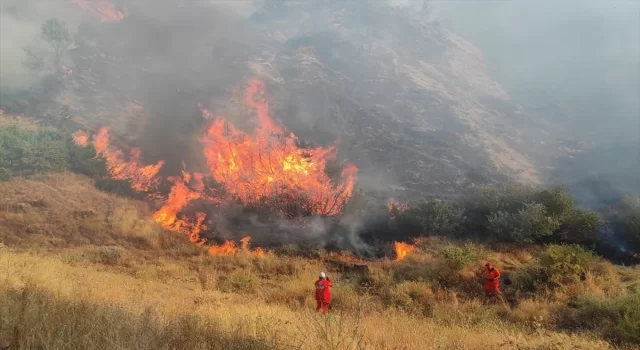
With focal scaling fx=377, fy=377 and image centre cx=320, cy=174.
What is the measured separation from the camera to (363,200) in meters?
27.4

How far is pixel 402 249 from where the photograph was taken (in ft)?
71.7

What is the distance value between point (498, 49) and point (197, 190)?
287 feet

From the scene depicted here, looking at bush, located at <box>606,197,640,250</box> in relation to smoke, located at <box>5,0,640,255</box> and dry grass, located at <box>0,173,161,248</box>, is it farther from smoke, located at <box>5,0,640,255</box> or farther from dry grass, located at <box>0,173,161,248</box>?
dry grass, located at <box>0,173,161,248</box>

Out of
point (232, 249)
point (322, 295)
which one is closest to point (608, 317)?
point (322, 295)

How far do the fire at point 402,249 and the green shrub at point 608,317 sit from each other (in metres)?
8.94

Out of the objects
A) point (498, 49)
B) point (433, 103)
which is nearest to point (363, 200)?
point (433, 103)

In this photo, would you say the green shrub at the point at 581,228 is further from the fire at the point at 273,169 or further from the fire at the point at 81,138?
the fire at the point at 81,138

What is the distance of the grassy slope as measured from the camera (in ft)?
16.3

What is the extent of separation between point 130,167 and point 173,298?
23.2m

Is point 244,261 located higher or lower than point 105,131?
lower

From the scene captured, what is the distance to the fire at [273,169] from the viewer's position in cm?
2712

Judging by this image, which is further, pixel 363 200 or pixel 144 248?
pixel 363 200

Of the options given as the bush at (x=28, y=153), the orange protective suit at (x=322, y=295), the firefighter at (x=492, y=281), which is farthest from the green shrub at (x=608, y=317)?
the bush at (x=28, y=153)

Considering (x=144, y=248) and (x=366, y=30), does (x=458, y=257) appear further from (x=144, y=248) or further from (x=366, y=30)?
(x=366, y=30)
